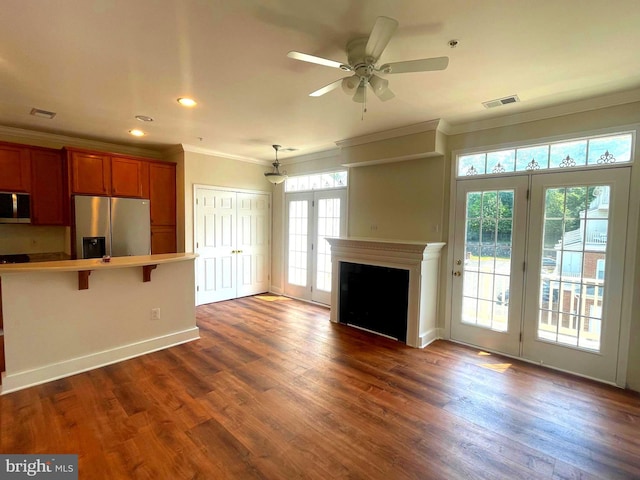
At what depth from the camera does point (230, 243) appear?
570 centimetres

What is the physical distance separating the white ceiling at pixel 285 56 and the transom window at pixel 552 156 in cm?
42

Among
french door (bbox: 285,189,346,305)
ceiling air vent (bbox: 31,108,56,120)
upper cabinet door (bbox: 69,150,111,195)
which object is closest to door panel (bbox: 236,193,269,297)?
french door (bbox: 285,189,346,305)

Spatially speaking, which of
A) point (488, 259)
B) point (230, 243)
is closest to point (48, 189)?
point (230, 243)

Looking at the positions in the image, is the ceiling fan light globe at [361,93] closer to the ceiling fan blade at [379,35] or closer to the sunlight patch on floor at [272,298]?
the ceiling fan blade at [379,35]

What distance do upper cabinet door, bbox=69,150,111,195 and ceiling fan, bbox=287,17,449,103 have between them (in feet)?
13.0

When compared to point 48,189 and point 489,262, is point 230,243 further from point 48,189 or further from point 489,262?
point 489,262

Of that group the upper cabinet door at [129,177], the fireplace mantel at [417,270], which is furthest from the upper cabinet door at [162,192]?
the fireplace mantel at [417,270]

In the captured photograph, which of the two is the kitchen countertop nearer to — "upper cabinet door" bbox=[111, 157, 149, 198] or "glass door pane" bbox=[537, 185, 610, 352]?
"upper cabinet door" bbox=[111, 157, 149, 198]

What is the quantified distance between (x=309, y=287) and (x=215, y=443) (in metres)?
3.67

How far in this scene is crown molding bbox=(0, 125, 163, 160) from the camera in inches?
164

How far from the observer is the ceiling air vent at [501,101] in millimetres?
2961

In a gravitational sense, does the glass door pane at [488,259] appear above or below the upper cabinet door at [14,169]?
below

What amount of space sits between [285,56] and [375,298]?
3.11 m

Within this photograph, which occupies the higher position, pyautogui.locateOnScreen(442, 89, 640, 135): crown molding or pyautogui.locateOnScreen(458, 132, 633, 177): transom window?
pyautogui.locateOnScreen(442, 89, 640, 135): crown molding
